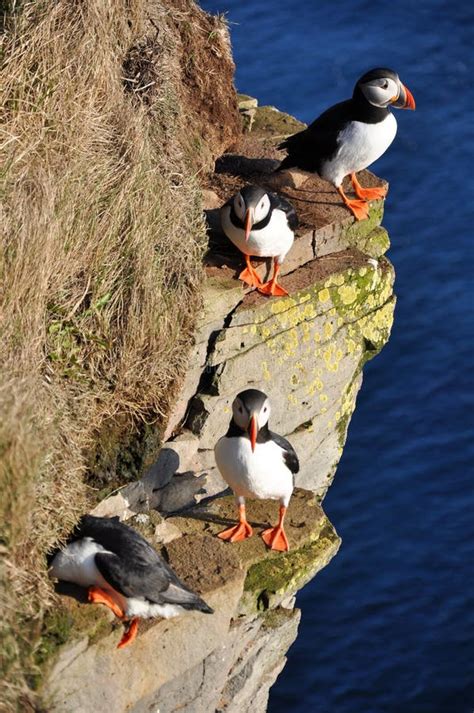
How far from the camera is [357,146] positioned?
30.9ft

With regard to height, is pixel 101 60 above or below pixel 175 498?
above

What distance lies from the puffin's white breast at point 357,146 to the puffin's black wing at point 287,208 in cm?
85

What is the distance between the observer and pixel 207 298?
27.7 ft

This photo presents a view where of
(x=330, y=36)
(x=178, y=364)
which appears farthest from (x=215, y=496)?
(x=330, y=36)

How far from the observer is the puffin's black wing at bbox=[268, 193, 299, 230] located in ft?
28.4

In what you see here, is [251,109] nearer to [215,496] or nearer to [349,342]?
[349,342]

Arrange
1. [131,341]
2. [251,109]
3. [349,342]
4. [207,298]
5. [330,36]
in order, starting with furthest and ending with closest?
[330,36], [251,109], [349,342], [207,298], [131,341]

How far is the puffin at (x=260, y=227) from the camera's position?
8445 millimetres

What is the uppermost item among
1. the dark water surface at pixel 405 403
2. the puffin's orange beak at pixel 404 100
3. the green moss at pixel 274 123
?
the puffin's orange beak at pixel 404 100

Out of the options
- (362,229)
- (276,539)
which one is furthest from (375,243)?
(276,539)

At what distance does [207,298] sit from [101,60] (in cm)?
183

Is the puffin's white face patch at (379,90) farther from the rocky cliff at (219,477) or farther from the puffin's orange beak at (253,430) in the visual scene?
the puffin's orange beak at (253,430)

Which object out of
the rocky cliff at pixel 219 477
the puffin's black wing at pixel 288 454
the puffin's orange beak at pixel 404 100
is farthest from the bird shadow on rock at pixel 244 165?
the puffin's black wing at pixel 288 454

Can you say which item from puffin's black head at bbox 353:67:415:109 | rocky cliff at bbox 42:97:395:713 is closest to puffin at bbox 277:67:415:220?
puffin's black head at bbox 353:67:415:109
